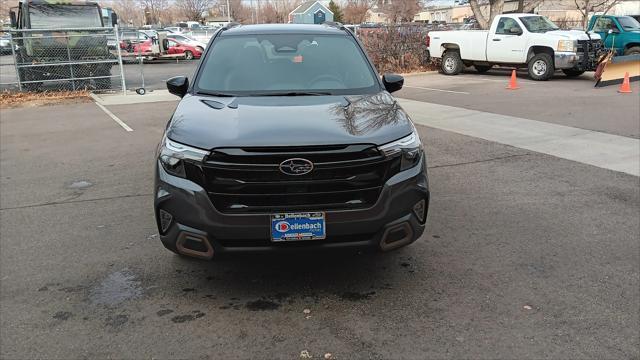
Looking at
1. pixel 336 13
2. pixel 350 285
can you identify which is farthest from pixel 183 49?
pixel 336 13

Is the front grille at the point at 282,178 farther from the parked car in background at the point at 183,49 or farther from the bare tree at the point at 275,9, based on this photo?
the bare tree at the point at 275,9

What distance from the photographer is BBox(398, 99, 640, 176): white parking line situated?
721 centimetres

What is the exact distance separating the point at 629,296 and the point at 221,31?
4.24 meters

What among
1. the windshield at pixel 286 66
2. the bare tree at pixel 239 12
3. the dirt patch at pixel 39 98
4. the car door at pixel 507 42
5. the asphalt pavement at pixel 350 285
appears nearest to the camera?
the asphalt pavement at pixel 350 285

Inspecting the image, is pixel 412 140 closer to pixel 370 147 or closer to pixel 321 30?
pixel 370 147

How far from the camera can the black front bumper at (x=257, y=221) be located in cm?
318

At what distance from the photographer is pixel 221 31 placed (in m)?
5.25

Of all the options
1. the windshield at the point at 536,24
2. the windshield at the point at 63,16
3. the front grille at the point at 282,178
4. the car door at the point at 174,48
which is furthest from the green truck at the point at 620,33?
the car door at the point at 174,48

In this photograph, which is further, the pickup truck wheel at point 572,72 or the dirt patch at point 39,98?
the pickup truck wheel at point 572,72

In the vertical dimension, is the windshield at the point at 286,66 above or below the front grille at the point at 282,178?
above

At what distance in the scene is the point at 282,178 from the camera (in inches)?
126

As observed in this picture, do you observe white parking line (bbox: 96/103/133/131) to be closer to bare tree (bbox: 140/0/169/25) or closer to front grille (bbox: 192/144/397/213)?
front grille (bbox: 192/144/397/213)

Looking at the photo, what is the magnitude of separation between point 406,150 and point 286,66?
175 cm

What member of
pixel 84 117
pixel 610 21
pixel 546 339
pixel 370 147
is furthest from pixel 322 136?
pixel 610 21
